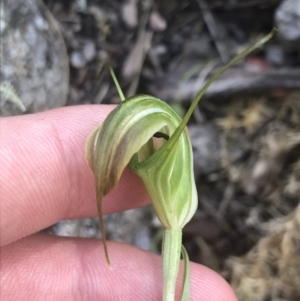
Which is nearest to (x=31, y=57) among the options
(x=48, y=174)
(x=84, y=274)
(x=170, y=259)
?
(x=48, y=174)

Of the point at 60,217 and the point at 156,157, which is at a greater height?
the point at 156,157

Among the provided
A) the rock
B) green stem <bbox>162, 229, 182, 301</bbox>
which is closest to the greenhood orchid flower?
green stem <bbox>162, 229, 182, 301</bbox>

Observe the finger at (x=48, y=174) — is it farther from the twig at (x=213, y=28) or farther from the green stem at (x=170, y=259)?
the twig at (x=213, y=28)

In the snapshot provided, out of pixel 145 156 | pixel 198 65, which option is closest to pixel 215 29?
pixel 198 65

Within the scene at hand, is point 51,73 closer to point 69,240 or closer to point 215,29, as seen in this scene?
point 69,240

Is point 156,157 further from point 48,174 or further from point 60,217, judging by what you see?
point 60,217

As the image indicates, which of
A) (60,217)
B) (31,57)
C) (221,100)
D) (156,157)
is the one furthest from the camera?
(221,100)

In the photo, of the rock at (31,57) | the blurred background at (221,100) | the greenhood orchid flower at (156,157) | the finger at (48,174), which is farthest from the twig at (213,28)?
the greenhood orchid flower at (156,157)
